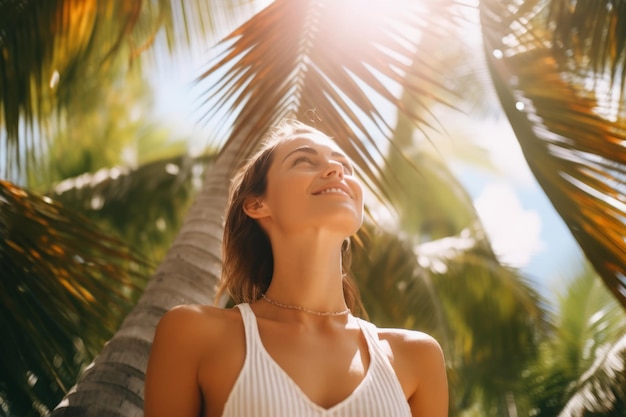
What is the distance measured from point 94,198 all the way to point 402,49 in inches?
264

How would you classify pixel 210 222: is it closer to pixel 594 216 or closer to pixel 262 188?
pixel 262 188

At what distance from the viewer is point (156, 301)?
3.26 meters

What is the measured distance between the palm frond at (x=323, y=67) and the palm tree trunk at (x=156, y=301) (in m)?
0.33

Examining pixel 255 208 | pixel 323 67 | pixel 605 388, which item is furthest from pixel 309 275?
pixel 605 388

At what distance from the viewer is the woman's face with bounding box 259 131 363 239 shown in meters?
2.65

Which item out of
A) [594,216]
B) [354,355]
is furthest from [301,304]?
[594,216]

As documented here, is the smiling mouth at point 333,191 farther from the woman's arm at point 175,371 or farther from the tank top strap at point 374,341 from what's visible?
the woman's arm at point 175,371

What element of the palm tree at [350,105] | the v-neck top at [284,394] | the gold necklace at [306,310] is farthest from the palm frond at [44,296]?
the v-neck top at [284,394]

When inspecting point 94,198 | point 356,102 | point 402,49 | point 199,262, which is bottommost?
point 94,198

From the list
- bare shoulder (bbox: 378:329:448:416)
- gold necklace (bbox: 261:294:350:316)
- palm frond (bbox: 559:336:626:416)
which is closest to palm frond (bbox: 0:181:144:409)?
gold necklace (bbox: 261:294:350:316)

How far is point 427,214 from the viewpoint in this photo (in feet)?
43.9

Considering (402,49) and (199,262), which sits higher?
(402,49)

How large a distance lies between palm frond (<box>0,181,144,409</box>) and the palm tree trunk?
46 cm

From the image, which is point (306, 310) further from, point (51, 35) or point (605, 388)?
point (605, 388)
